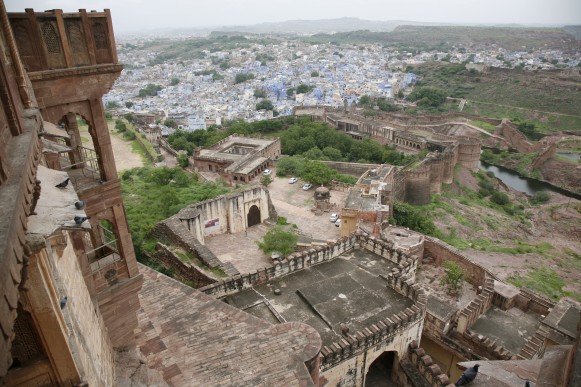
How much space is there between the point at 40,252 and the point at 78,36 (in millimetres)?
4772

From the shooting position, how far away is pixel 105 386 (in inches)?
252

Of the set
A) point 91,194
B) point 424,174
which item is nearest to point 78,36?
point 91,194

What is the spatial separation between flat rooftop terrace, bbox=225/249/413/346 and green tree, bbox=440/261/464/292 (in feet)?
23.9

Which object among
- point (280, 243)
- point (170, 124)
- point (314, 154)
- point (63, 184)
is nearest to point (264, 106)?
point (170, 124)

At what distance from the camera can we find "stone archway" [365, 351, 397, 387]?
44.4 ft

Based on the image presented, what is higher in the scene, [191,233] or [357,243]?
[357,243]

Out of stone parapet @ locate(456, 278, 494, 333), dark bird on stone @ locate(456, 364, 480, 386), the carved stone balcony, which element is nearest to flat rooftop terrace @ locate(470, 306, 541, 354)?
stone parapet @ locate(456, 278, 494, 333)

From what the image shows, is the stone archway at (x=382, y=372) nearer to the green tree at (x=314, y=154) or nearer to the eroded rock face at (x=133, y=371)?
the eroded rock face at (x=133, y=371)

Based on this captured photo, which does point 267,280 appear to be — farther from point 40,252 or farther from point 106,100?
point 106,100

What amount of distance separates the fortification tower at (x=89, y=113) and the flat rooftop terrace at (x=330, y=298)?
191 inches

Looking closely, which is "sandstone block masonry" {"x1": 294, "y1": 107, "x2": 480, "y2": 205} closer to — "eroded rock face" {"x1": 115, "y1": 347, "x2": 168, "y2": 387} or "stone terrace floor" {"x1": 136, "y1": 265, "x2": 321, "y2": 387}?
"stone terrace floor" {"x1": 136, "y1": 265, "x2": 321, "y2": 387}

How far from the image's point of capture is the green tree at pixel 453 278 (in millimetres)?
21031

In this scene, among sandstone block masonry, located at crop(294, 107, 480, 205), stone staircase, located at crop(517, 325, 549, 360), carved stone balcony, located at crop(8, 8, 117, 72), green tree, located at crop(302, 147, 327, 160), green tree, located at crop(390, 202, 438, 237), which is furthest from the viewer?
green tree, located at crop(302, 147, 327, 160)

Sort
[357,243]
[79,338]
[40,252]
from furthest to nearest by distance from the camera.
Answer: [357,243] < [79,338] < [40,252]
